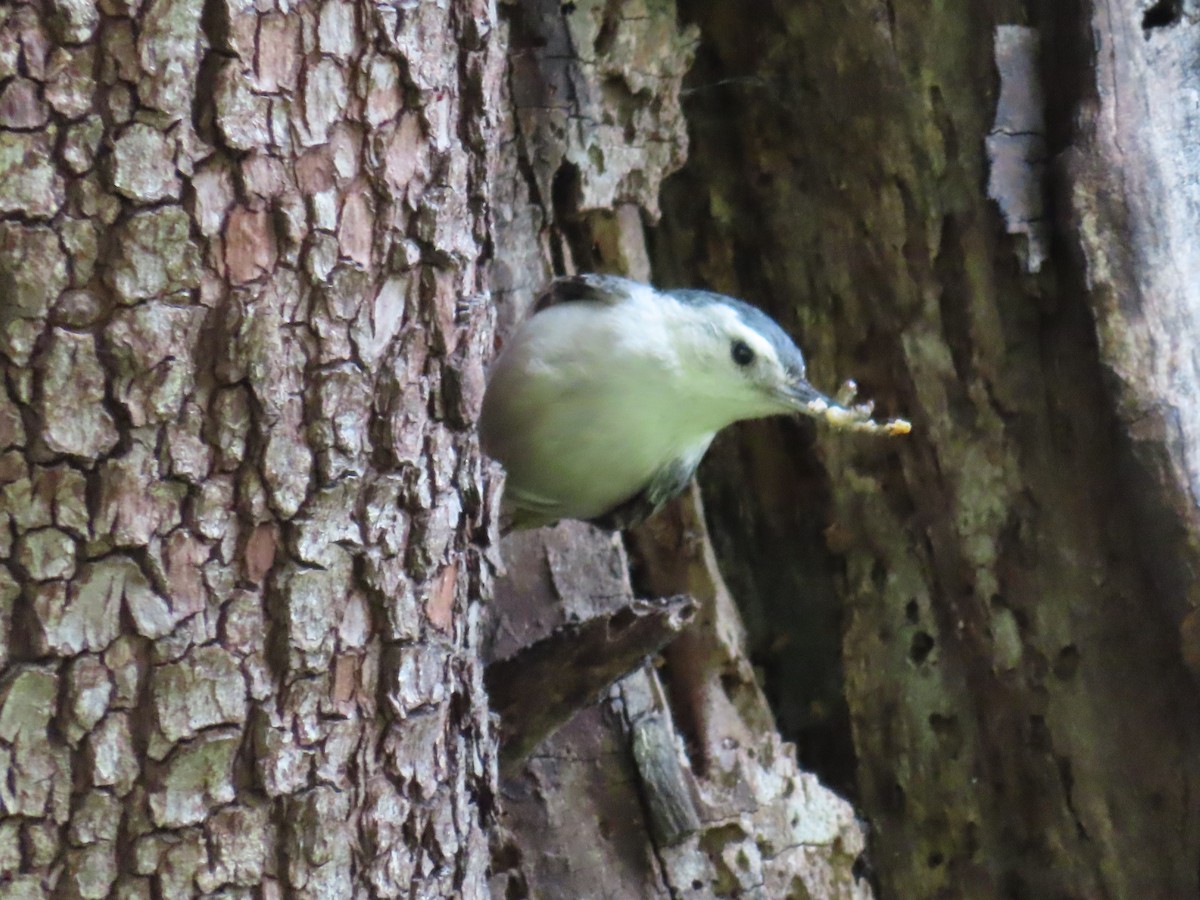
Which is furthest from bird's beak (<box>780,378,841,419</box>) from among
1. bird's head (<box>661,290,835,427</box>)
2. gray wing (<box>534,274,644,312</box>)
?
gray wing (<box>534,274,644,312</box>)

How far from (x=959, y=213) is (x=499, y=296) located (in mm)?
727

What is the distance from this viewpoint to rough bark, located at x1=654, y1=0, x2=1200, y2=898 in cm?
200

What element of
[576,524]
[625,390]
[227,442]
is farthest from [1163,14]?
[227,442]

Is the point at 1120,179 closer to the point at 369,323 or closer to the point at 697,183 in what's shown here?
the point at 697,183

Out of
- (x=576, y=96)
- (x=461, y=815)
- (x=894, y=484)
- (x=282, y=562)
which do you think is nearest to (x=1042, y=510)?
(x=894, y=484)

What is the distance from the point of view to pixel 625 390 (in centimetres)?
185

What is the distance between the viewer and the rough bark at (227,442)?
1083mm

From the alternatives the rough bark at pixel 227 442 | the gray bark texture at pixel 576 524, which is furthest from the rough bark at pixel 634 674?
the rough bark at pixel 227 442

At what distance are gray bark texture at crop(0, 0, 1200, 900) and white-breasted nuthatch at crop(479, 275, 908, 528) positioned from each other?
16 cm

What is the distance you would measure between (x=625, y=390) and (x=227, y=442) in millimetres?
784

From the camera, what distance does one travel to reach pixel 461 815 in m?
1.37

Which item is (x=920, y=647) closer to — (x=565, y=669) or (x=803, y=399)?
(x=803, y=399)

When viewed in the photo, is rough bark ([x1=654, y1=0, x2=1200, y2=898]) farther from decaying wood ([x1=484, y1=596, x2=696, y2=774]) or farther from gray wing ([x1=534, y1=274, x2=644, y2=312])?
decaying wood ([x1=484, y1=596, x2=696, y2=774])

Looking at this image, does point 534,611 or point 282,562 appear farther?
point 534,611
